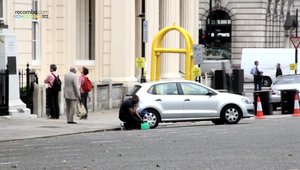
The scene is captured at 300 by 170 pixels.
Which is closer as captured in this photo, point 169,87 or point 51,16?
point 169,87

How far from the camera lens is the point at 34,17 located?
31156mm

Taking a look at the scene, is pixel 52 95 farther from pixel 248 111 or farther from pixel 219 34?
pixel 219 34

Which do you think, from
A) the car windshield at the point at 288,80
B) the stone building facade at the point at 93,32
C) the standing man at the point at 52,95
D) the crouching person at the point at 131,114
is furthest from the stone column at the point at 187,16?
the crouching person at the point at 131,114

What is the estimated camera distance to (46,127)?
22281 millimetres

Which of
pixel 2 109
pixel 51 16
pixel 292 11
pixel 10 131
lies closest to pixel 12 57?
pixel 2 109

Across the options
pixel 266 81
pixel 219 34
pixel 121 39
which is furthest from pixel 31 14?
pixel 219 34

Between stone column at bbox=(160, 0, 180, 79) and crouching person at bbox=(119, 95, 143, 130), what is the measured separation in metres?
16.3

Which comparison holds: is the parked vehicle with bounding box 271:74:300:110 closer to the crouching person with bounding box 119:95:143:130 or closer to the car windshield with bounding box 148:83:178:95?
the car windshield with bounding box 148:83:178:95

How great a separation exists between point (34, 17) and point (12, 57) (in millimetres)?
6520

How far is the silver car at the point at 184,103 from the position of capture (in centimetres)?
2369

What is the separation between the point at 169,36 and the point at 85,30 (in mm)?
5861

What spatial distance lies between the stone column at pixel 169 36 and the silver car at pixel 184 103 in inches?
584

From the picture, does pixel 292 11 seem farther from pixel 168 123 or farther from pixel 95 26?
pixel 168 123

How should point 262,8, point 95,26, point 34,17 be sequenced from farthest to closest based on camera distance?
1. point 262,8
2. point 95,26
3. point 34,17
